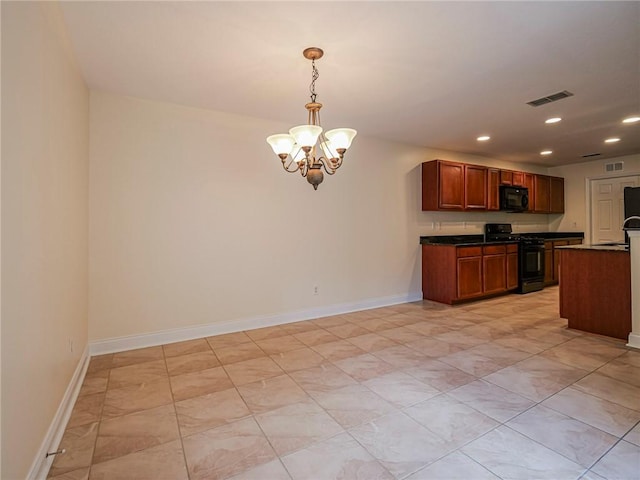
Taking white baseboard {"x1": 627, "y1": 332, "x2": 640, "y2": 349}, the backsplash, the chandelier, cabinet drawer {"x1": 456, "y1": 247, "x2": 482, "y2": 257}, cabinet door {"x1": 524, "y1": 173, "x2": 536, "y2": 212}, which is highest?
cabinet door {"x1": 524, "y1": 173, "x2": 536, "y2": 212}

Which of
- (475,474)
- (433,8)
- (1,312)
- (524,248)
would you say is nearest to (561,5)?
(433,8)

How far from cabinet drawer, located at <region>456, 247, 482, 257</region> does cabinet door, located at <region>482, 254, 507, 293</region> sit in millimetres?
171

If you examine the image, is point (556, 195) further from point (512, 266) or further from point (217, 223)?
point (217, 223)

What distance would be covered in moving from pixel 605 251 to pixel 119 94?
519 centimetres

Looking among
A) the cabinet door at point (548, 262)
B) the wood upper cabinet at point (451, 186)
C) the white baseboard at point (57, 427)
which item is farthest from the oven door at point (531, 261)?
the white baseboard at point (57, 427)

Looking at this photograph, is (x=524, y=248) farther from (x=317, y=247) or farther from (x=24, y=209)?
(x=24, y=209)

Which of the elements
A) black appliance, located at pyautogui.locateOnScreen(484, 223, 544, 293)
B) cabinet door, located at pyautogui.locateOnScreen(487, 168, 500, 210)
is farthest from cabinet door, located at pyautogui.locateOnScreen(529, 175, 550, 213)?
cabinet door, located at pyautogui.locateOnScreen(487, 168, 500, 210)

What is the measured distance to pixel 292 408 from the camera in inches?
83.3

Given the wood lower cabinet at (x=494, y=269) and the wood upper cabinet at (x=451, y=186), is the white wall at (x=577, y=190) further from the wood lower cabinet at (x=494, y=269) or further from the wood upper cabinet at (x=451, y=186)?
the wood upper cabinet at (x=451, y=186)

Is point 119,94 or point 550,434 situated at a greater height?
point 119,94

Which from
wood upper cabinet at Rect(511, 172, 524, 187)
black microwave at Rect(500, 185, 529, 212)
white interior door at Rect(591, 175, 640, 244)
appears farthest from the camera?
white interior door at Rect(591, 175, 640, 244)

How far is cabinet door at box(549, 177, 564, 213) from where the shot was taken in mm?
6723

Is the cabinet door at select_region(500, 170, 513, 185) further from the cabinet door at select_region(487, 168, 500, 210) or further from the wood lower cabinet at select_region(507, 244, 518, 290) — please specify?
the wood lower cabinet at select_region(507, 244, 518, 290)

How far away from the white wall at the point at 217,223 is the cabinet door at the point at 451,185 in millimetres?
707
